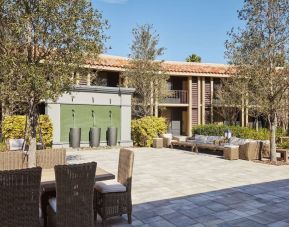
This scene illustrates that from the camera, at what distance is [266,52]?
12.7 m

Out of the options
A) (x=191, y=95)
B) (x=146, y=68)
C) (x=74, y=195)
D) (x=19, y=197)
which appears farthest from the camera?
(x=191, y=95)

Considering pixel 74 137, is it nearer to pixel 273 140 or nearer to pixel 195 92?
pixel 273 140

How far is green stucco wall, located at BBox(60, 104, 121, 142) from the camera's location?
17.7 m

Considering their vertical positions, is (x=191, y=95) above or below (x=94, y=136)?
above

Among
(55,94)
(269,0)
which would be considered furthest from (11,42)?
(269,0)

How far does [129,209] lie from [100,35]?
216 inches

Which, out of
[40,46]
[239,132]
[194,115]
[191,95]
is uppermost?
[40,46]

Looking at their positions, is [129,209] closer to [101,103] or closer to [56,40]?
[56,40]

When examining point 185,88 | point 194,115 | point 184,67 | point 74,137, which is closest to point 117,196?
point 74,137

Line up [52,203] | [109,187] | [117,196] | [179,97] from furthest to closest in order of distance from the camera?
[179,97]
[109,187]
[117,196]
[52,203]

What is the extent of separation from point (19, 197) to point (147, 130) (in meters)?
15.0

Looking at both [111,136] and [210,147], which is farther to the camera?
[111,136]

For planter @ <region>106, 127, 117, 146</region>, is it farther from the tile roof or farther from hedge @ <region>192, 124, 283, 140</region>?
the tile roof

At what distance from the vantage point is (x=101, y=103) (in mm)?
18703
